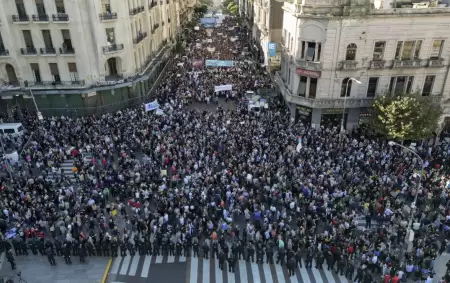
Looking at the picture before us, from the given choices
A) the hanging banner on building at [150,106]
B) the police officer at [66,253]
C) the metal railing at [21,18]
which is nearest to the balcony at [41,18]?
the metal railing at [21,18]

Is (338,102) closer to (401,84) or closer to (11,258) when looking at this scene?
(401,84)

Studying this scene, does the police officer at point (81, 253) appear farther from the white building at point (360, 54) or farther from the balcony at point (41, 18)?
the balcony at point (41, 18)

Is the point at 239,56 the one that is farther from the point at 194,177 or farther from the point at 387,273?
the point at 387,273

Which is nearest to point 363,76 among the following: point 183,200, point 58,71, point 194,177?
point 194,177

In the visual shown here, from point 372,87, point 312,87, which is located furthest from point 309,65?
point 372,87

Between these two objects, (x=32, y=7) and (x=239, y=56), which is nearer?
(x=32, y=7)
